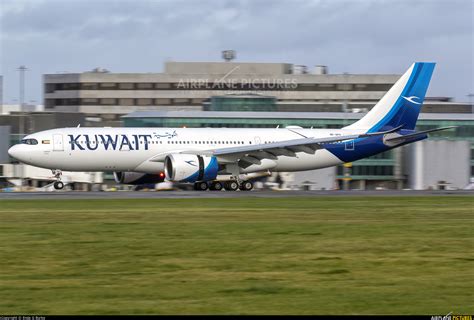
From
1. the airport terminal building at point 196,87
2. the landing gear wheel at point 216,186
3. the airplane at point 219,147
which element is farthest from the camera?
the airport terminal building at point 196,87

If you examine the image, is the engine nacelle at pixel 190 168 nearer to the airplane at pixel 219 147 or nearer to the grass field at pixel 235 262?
the airplane at pixel 219 147

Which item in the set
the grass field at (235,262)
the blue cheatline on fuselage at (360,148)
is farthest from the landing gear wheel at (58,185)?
the grass field at (235,262)

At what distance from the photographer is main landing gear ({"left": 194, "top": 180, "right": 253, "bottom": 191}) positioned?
2076 inches

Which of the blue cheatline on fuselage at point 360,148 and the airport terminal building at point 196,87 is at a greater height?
the airport terminal building at point 196,87

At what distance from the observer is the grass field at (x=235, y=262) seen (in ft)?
48.7

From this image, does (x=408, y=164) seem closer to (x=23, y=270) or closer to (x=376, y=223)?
(x=376, y=223)

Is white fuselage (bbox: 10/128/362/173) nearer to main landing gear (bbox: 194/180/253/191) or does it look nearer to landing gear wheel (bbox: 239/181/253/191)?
landing gear wheel (bbox: 239/181/253/191)

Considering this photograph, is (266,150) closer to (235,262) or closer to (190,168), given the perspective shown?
(190,168)

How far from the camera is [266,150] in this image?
51.5 meters

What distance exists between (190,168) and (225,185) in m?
4.58

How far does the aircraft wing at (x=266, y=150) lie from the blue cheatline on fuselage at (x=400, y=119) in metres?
2.51

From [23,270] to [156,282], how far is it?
333 centimetres

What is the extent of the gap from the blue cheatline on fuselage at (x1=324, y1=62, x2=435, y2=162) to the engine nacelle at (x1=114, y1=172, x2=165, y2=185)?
1098 cm

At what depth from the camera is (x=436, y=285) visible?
16672 millimetres
